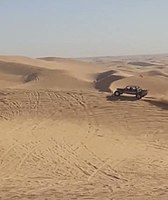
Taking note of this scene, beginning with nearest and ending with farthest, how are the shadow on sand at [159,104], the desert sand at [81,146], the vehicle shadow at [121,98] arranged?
the desert sand at [81,146]
the shadow on sand at [159,104]
the vehicle shadow at [121,98]

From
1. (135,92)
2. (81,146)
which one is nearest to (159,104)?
(135,92)

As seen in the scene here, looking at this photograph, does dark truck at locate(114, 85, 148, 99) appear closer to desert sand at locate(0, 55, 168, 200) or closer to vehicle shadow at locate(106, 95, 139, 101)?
vehicle shadow at locate(106, 95, 139, 101)

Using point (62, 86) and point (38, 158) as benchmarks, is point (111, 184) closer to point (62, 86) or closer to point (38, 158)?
point (38, 158)

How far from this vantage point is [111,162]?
13.8 meters

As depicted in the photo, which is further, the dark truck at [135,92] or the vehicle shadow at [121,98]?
the dark truck at [135,92]

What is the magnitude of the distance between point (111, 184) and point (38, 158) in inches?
138

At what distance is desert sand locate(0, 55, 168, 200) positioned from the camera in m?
11.0

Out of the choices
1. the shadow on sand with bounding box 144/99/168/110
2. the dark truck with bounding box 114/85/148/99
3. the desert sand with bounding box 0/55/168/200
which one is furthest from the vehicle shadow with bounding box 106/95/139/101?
the shadow on sand with bounding box 144/99/168/110

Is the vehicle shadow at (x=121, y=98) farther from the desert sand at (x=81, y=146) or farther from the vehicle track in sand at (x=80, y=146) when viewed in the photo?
the vehicle track in sand at (x=80, y=146)

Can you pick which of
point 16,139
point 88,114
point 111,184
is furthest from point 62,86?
point 111,184

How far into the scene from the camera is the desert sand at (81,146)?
10969 mm

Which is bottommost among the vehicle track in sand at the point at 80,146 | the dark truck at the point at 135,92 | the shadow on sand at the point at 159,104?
the vehicle track in sand at the point at 80,146

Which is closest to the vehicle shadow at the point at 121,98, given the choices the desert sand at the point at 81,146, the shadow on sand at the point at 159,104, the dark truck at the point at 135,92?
the desert sand at the point at 81,146

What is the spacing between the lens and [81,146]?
15.5 metres
